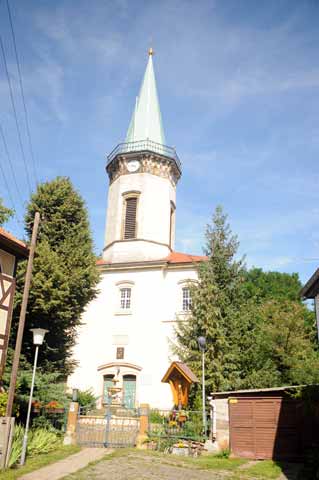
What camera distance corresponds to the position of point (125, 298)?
28391 mm

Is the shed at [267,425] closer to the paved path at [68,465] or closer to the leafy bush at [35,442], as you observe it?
the paved path at [68,465]

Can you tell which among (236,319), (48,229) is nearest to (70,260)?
(48,229)

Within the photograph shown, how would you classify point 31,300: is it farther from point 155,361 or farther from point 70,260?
point 155,361

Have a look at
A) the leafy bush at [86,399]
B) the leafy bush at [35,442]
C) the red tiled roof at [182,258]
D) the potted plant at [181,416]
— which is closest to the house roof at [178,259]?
the red tiled roof at [182,258]

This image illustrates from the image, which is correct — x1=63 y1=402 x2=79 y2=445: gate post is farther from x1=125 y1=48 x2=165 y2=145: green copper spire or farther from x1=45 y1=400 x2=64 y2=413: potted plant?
x1=125 y1=48 x2=165 y2=145: green copper spire

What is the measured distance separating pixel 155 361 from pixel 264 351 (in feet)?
21.5

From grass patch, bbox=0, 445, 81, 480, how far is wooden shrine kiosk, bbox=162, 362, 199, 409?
497 cm

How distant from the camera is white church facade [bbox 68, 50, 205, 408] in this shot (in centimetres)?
2616

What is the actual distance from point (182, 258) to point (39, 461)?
1809 centimetres

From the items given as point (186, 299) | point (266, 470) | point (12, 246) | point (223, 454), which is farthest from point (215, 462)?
point (186, 299)

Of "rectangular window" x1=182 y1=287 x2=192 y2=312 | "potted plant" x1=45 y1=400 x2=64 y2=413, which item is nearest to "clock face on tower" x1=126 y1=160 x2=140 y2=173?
"rectangular window" x1=182 y1=287 x2=192 y2=312

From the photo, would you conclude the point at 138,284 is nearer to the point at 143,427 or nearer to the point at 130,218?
the point at 130,218

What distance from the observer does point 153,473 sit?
1109 centimetres

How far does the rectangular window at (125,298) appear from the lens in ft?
92.4
